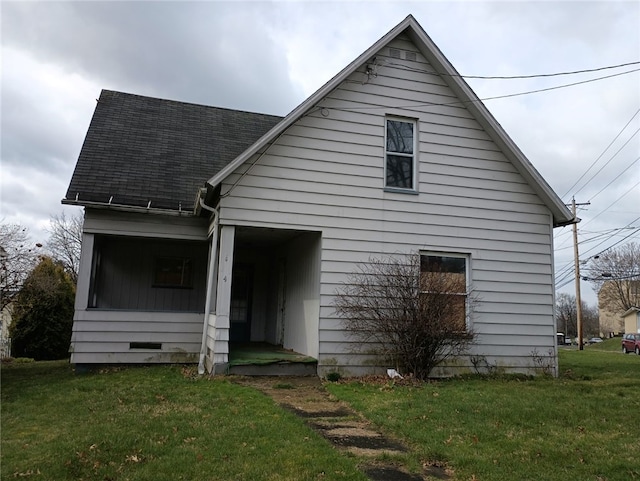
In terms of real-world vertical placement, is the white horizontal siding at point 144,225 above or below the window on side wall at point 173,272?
above

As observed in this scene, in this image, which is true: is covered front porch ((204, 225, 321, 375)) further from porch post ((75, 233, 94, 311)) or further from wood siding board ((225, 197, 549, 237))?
porch post ((75, 233, 94, 311))

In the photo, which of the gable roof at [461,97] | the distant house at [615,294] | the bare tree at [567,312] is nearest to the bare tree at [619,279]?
the distant house at [615,294]

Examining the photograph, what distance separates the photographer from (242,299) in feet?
45.2

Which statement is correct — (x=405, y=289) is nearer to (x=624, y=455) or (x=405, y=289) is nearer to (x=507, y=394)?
(x=507, y=394)

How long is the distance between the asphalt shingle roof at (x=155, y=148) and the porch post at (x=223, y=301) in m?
1.97

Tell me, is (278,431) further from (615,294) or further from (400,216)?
(615,294)

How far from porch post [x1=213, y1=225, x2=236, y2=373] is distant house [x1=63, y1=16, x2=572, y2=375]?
3 cm

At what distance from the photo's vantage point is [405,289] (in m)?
9.08

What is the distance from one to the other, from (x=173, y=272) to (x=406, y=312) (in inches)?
249

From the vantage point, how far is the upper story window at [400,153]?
10430 millimetres

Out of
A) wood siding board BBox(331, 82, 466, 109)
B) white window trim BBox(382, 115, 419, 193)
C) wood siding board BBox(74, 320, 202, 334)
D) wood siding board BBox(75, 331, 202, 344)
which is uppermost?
wood siding board BBox(331, 82, 466, 109)

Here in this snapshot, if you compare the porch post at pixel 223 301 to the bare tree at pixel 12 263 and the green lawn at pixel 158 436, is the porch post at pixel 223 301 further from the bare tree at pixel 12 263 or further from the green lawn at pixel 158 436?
the bare tree at pixel 12 263

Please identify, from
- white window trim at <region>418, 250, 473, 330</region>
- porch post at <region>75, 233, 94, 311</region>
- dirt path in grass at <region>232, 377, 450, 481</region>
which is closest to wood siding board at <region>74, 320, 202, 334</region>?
porch post at <region>75, 233, 94, 311</region>

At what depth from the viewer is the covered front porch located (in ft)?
30.0
